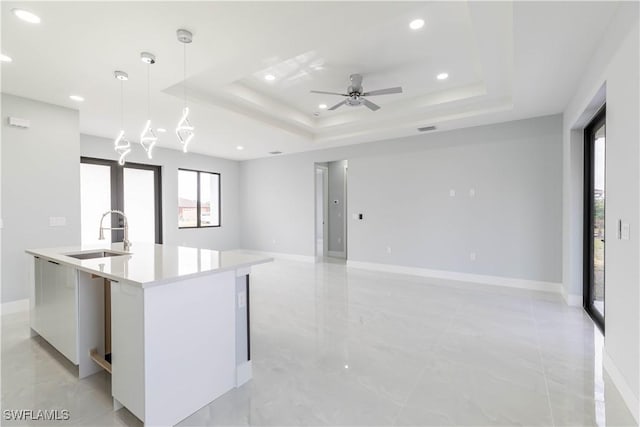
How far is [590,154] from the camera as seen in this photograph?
381 centimetres

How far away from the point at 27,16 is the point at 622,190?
4.50m

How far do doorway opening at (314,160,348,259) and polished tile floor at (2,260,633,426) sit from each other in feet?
13.6

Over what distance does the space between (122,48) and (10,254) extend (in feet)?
10.2

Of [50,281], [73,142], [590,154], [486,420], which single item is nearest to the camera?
[486,420]

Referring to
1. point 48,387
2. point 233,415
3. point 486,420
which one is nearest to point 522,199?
point 486,420

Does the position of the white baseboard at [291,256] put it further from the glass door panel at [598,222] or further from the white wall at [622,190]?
the white wall at [622,190]

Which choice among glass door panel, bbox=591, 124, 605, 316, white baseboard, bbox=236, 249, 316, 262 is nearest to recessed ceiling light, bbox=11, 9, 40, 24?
glass door panel, bbox=591, 124, 605, 316

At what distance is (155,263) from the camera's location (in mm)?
2189

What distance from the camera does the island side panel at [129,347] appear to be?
5.53 ft

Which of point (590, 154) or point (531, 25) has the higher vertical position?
point (531, 25)

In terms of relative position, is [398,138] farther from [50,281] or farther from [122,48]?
[50,281]

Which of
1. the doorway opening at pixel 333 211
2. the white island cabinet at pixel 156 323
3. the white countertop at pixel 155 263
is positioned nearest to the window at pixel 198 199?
the doorway opening at pixel 333 211

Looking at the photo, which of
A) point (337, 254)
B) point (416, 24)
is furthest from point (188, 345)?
point (337, 254)

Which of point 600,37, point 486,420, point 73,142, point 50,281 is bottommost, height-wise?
Result: point 486,420
